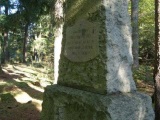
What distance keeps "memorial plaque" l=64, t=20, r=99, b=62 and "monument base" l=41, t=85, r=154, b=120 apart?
0.53m

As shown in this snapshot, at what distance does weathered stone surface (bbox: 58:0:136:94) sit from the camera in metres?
3.70

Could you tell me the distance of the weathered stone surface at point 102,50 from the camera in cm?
370

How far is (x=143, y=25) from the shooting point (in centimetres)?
1914

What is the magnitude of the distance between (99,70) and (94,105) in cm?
49

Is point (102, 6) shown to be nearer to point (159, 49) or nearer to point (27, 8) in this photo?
point (159, 49)

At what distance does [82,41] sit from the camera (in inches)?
162

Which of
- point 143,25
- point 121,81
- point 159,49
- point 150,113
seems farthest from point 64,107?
point 143,25

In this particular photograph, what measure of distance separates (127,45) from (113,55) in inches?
14.3

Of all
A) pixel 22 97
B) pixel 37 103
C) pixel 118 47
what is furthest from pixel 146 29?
pixel 118 47

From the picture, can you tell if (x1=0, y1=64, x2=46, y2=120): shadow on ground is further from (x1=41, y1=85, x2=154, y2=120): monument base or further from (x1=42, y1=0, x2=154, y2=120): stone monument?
(x1=42, y1=0, x2=154, y2=120): stone monument

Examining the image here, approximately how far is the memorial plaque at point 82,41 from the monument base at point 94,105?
0.53 m

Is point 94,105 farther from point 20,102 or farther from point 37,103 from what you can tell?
point 20,102

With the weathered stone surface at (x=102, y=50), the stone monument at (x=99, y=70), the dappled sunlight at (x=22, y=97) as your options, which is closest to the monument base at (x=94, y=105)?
the stone monument at (x=99, y=70)

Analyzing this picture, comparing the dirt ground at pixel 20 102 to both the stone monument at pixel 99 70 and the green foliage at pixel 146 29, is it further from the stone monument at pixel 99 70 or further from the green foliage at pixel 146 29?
the green foliage at pixel 146 29
